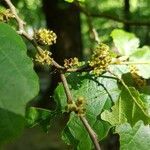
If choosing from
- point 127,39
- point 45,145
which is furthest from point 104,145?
point 127,39

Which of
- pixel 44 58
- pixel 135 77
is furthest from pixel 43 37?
pixel 135 77

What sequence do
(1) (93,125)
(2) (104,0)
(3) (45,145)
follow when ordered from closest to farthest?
(1) (93,125), (2) (104,0), (3) (45,145)

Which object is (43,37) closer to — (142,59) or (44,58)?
(44,58)

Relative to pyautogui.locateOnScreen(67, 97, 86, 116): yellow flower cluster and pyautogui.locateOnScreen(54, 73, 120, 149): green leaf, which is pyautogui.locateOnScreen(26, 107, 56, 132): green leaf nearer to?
pyautogui.locateOnScreen(54, 73, 120, 149): green leaf

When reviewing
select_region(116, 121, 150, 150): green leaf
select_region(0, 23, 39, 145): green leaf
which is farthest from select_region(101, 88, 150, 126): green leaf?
select_region(0, 23, 39, 145): green leaf

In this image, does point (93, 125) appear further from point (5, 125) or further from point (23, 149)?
point (23, 149)

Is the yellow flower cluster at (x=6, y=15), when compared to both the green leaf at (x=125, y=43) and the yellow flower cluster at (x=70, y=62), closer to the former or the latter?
the yellow flower cluster at (x=70, y=62)

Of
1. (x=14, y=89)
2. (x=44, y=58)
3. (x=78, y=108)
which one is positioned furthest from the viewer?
(x=44, y=58)
